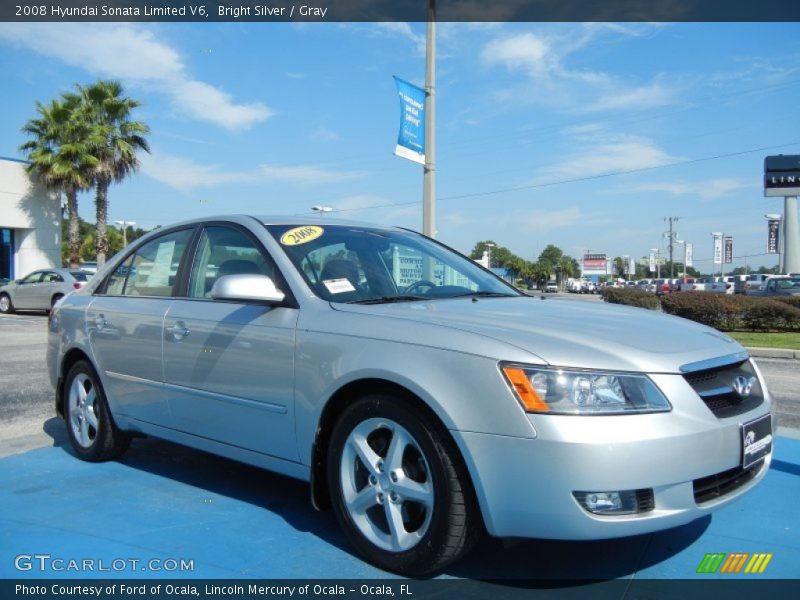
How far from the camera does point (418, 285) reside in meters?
4.01

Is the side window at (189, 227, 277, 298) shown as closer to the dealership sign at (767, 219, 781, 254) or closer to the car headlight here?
the car headlight

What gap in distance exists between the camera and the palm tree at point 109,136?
29.4 meters

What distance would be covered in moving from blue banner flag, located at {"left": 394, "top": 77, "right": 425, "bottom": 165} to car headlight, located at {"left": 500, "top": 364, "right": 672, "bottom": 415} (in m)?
8.76

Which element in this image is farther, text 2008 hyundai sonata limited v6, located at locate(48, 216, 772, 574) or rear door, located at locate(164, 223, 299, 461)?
rear door, located at locate(164, 223, 299, 461)

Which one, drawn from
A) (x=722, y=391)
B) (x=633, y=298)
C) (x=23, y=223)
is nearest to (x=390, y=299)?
(x=722, y=391)

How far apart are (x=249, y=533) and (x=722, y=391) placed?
2.28 meters

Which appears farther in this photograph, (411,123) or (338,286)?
(411,123)

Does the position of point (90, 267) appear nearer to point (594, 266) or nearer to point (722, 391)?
point (722, 391)

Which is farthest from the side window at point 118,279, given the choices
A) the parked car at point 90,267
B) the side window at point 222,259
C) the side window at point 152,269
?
the parked car at point 90,267

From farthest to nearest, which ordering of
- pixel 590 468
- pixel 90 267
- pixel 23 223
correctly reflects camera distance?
pixel 90 267 < pixel 23 223 < pixel 590 468

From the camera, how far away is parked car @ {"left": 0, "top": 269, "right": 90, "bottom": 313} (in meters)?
19.0

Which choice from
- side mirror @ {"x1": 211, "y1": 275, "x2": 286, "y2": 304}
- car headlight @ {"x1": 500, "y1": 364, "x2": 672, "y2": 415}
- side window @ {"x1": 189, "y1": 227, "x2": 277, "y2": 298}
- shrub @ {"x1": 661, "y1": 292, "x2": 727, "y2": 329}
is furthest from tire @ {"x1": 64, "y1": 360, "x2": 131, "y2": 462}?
shrub @ {"x1": 661, "y1": 292, "x2": 727, "y2": 329}

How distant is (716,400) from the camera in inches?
114

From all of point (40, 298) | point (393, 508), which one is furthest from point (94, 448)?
point (40, 298)
